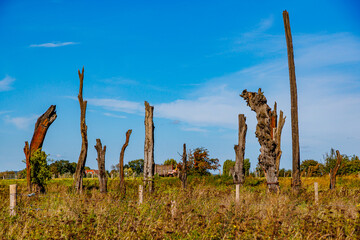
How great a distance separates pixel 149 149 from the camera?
14945 mm

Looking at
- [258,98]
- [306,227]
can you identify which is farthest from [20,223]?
[258,98]

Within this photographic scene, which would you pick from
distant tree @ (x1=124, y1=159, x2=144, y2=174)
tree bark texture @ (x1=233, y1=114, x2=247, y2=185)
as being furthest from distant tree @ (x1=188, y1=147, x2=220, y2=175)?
distant tree @ (x1=124, y1=159, x2=144, y2=174)

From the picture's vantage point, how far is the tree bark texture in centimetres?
1823

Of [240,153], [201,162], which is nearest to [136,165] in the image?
[201,162]

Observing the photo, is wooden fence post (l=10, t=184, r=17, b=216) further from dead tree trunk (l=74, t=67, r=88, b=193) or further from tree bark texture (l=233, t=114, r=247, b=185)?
tree bark texture (l=233, t=114, r=247, b=185)

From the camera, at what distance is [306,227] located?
6758mm

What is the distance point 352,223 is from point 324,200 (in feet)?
19.3

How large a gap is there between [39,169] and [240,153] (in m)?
9.80

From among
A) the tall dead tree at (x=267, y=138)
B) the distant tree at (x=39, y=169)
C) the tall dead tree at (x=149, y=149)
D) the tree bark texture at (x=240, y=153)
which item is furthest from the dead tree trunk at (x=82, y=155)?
the tall dead tree at (x=267, y=138)

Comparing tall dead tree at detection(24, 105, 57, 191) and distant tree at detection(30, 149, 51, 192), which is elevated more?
tall dead tree at detection(24, 105, 57, 191)

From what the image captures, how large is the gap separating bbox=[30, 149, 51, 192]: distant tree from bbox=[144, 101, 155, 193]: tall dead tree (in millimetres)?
4888

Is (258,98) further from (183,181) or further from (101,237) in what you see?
(101,237)

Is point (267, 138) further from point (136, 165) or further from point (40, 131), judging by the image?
point (136, 165)

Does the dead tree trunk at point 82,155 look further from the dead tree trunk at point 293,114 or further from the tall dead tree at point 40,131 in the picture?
the dead tree trunk at point 293,114
